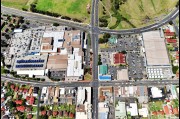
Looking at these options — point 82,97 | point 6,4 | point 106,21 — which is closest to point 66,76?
point 82,97

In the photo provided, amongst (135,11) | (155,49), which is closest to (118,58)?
(155,49)

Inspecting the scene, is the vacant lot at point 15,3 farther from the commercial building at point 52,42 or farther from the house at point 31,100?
the house at point 31,100

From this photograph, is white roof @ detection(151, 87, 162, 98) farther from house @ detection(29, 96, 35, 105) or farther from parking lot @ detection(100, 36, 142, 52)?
house @ detection(29, 96, 35, 105)

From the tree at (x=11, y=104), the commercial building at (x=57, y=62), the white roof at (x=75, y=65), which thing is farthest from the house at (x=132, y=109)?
the tree at (x=11, y=104)

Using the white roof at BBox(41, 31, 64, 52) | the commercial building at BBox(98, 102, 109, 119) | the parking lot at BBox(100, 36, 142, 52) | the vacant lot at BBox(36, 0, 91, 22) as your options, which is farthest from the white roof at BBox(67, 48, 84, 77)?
the vacant lot at BBox(36, 0, 91, 22)

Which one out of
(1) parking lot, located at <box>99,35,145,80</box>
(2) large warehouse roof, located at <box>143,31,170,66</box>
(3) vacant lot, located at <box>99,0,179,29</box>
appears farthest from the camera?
(3) vacant lot, located at <box>99,0,179,29</box>

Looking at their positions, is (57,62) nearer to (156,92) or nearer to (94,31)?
(94,31)

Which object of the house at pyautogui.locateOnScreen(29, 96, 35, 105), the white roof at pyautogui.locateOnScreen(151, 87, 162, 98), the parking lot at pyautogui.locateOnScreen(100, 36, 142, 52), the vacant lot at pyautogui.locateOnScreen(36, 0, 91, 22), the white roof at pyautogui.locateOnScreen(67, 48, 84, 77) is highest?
the vacant lot at pyautogui.locateOnScreen(36, 0, 91, 22)

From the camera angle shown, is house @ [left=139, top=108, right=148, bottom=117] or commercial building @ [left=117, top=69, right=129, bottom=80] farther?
commercial building @ [left=117, top=69, right=129, bottom=80]
